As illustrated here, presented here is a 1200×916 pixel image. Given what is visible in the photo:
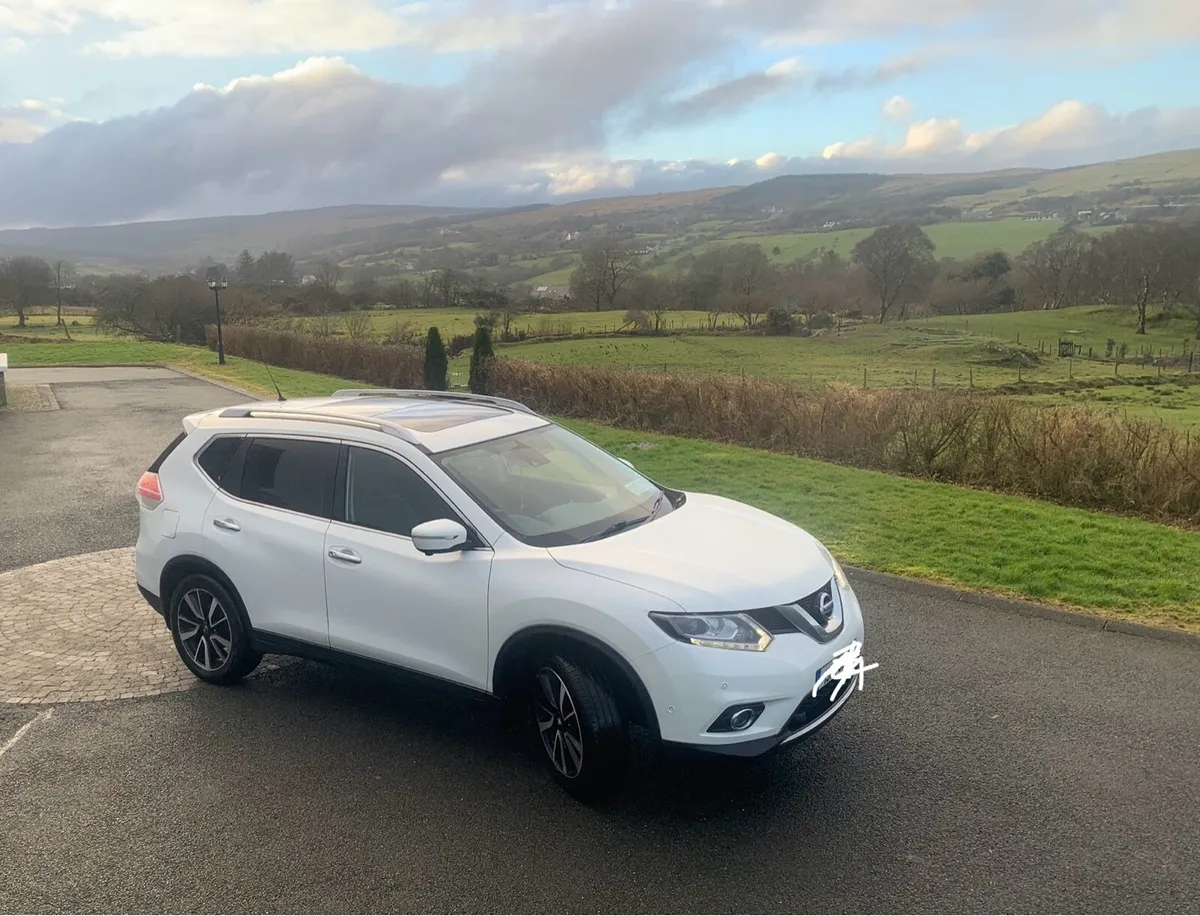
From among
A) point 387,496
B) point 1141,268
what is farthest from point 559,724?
point 1141,268

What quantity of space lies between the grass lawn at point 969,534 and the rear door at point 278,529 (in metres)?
5.00

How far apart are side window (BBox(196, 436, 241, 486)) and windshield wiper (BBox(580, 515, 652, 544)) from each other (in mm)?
2403

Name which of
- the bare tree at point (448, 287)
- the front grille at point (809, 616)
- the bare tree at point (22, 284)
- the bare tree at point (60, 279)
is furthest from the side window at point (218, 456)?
the bare tree at point (22, 284)

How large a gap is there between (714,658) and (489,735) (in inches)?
63.2

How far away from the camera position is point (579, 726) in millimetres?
3812

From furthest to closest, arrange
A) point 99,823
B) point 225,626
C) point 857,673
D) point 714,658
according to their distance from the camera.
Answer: point 225,626, point 857,673, point 99,823, point 714,658

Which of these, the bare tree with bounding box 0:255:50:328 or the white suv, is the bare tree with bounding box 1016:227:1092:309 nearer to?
the white suv

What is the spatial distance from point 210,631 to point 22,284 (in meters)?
62.4

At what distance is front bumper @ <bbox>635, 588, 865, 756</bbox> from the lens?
3.59m

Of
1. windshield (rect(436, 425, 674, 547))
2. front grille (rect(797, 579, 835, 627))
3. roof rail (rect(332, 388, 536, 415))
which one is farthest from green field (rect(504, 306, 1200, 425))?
front grille (rect(797, 579, 835, 627))

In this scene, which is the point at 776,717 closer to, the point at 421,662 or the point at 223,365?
the point at 421,662

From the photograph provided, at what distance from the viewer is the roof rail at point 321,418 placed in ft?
15.5

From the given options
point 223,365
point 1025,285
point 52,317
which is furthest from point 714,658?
point 52,317

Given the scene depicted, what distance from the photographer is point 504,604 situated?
4023 mm
